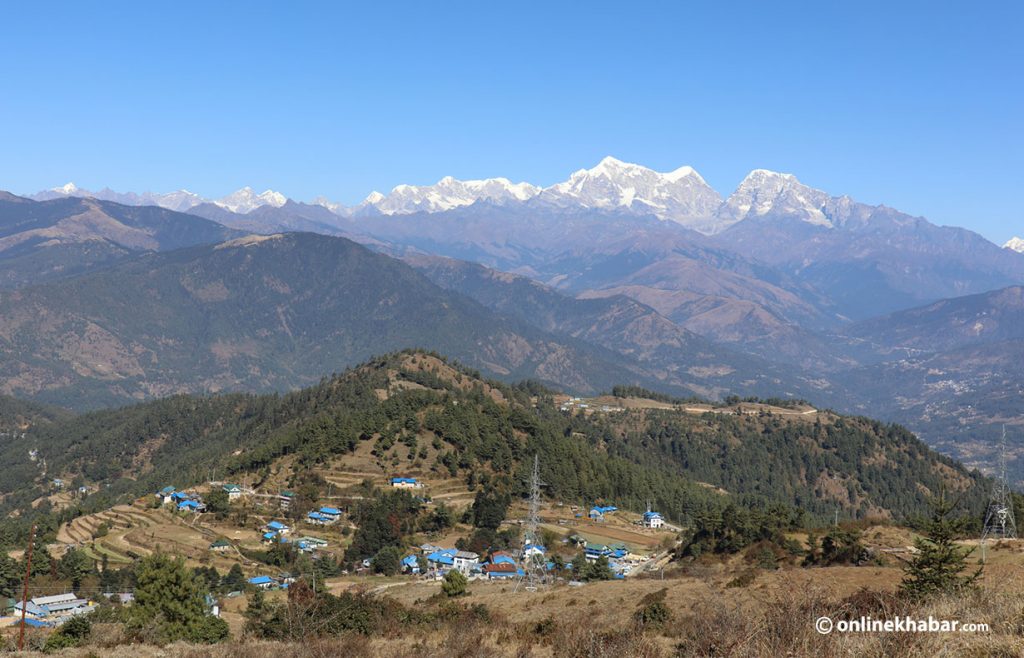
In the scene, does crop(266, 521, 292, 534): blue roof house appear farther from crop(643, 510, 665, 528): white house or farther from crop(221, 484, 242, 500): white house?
crop(643, 510, 665, 528): white house

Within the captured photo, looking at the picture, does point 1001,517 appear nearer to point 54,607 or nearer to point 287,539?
point 287,539

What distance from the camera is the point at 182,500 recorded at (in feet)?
383

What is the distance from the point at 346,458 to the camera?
13138 centimetres

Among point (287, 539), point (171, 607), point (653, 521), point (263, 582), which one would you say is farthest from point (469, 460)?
point (171, 607)

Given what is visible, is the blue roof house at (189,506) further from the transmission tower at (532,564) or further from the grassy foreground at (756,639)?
the grassy foreground at (756,639)

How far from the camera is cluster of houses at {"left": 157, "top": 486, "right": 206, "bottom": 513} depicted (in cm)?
11337

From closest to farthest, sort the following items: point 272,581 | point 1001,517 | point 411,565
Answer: point 1001,517 < point 272,581 < point 411,565

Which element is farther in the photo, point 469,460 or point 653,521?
point 469,460

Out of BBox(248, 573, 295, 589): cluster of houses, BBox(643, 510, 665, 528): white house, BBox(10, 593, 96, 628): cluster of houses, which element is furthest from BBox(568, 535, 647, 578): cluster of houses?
BBox(10, 593, 96, 628): cluster of houses

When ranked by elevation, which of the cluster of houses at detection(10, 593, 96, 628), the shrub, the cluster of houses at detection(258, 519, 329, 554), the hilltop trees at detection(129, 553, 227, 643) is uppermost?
the hilltop trees at detection(129, 553, 227, 643)

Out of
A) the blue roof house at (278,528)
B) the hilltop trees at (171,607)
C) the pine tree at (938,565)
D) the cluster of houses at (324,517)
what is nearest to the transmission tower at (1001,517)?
the pine tree at (938,565)

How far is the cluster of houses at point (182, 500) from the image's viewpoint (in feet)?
372

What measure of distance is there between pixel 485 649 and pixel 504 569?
64256 millimetres

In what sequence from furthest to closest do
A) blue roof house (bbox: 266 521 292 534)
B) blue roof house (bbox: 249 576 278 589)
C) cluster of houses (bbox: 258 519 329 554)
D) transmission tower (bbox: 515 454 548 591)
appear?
blue roof house (bbox: 266 521 292 534) < cluster of houses (bbox: 258 519 329 554) < blue roof house (bbox: 249 576 278 589) < transmission tower (bbox: 515 454 548 591)
